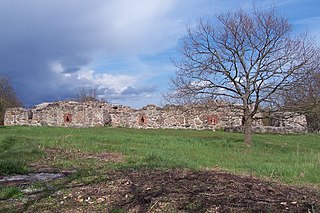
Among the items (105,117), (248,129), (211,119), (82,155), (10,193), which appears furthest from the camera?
(105,117)

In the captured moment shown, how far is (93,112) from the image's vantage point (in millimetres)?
30188

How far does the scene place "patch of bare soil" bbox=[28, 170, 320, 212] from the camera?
414 cm

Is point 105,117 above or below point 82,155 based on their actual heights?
above

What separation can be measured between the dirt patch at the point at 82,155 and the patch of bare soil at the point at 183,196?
3.55m

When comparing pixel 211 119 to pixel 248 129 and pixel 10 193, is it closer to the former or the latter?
pixel 248 129

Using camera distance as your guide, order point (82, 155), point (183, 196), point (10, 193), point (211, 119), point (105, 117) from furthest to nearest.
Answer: point (105, 117) → point (211, 119) → point (82, 155) → point (10, 193) → point (183, 196)

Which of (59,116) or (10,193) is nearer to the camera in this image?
(10,193)

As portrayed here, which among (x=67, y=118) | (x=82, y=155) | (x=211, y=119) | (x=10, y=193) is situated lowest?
(x=10, y=193)

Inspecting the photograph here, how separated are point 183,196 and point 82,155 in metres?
5.70

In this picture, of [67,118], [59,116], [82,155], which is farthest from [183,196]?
[59,116]

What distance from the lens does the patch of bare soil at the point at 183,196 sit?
4145mm

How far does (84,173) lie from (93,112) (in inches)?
946

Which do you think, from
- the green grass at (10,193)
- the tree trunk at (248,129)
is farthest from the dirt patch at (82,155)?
the tree trunk at (248,129)

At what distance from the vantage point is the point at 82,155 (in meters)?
9.75
